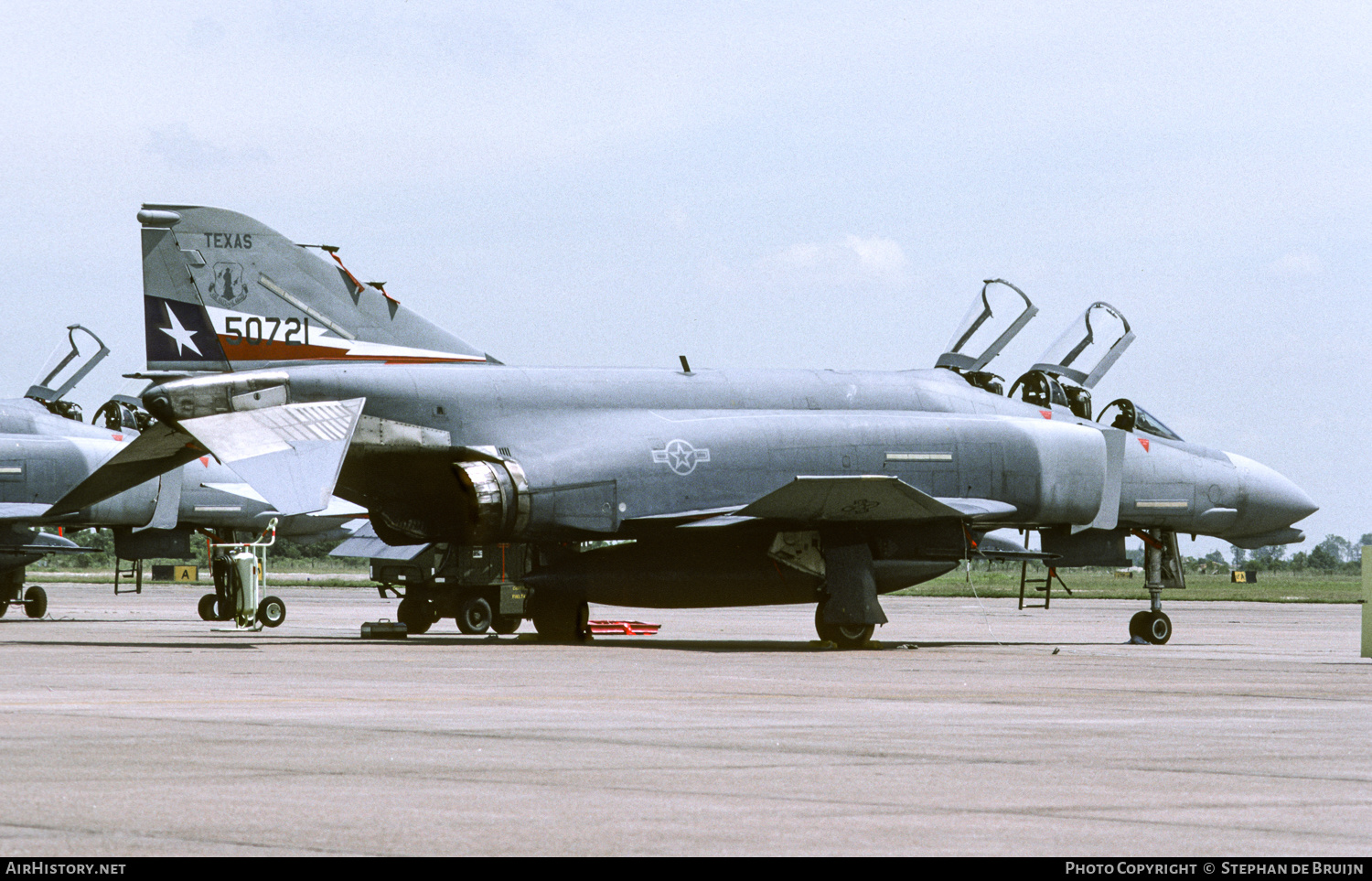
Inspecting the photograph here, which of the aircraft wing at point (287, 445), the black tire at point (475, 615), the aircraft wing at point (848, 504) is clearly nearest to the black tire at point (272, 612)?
the black tire at point (475, 615)

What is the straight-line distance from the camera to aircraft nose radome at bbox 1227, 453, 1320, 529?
26.4 m

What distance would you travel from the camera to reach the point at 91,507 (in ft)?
95.7

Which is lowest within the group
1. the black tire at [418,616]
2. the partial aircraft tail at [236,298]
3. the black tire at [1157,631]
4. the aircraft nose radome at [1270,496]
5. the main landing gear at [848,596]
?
the black tire at [1157,631]

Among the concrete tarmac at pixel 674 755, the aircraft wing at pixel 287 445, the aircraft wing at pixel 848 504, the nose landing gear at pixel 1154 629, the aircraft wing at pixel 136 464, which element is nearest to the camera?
the concrete tarmac at pixel 674 755

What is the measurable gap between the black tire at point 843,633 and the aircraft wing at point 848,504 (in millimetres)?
1330

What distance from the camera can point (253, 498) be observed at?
108ft

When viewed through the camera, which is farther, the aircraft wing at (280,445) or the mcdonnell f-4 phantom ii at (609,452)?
the mcdonnell f-4 phantom ii at (609,452)

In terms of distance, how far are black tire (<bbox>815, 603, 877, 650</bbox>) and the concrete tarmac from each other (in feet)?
9.68

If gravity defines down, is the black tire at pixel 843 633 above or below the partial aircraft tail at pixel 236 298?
below

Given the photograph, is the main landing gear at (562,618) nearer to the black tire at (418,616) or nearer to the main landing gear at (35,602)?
the black tire at (418,616)

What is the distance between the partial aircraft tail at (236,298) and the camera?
22578mm

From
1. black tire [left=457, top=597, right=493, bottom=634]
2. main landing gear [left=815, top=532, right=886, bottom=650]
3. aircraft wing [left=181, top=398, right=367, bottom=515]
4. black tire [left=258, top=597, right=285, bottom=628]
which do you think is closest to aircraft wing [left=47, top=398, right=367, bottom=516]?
aircraft wing [left=181, top=398, right=367, bottom=515]

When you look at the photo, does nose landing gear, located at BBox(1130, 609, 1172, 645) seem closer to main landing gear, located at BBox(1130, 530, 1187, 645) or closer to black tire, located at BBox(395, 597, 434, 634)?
main landing gear, located at BBox(1130, 530, 1187, 645)

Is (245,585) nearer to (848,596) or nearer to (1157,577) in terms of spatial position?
(848,596)
